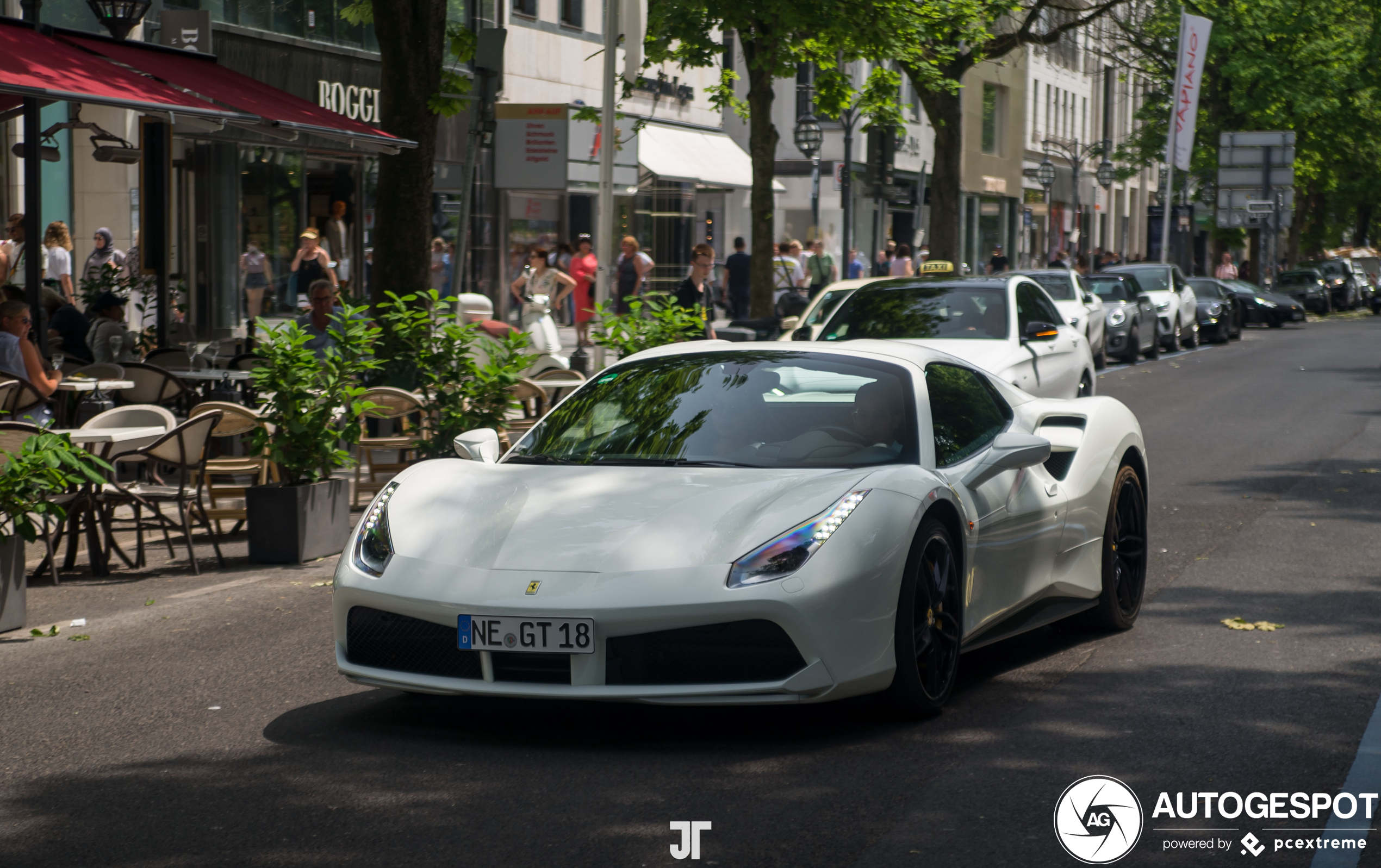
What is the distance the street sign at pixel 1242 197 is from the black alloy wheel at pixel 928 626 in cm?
4607

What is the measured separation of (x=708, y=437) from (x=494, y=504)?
2.73ft

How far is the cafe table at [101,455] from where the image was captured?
30.1 feet

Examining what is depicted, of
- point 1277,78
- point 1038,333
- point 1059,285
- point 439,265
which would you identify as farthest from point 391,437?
point 1277,78

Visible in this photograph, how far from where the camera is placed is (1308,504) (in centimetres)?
1197

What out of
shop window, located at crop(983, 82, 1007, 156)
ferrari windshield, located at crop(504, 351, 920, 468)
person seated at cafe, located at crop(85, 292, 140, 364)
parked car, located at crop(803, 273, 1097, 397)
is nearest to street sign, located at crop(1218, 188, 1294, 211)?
shop window, located at crop(983, 82, 1007, 156)

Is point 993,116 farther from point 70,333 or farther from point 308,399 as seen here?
point 308,399

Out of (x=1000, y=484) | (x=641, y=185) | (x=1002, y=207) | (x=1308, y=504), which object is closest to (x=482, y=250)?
(x=641, y=185)

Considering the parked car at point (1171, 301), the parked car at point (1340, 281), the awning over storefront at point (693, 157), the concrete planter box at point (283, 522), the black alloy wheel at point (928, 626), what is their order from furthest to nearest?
the parked car at point (1340, 281), the awning over storefront at point (693, 157), the parked car at point (1171, 301), the concrete planter box at point (283, 522), the black alloy wheel at point (928, 626)

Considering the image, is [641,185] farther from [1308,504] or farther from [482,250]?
[1308,504]

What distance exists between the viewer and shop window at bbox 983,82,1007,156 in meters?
65.9

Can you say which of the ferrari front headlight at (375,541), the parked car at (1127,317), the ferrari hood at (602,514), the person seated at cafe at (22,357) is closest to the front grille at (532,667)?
the ferrari hood at (602,514)

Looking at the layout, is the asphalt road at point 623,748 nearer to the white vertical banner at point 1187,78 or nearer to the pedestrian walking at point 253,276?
the pedestrian walking at point 253,276

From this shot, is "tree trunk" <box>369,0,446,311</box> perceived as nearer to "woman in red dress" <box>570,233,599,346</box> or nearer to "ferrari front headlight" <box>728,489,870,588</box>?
"ferrari front headlight" <box>728,489,870,588</box>

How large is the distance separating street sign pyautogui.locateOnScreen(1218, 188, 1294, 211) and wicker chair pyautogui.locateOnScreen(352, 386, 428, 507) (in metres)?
41.3
